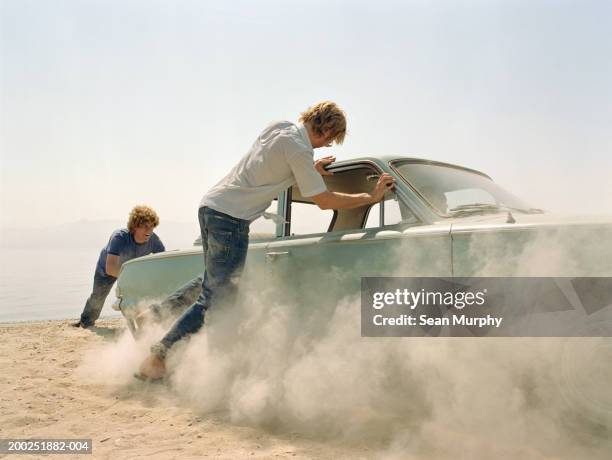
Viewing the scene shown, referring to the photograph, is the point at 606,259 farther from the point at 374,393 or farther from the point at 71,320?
the point at 71,320

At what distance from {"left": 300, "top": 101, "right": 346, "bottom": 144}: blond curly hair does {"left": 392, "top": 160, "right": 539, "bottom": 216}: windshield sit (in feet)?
1.45

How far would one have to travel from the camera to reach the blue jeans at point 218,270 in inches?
139

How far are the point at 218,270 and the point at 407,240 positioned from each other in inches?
50.2

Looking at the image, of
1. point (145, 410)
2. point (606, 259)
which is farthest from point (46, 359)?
point (606, 259)

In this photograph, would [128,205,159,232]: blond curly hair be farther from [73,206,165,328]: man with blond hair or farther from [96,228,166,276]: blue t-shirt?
[96,228,166,276]: blue t-shirt

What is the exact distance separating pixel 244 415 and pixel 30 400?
5.26 feet

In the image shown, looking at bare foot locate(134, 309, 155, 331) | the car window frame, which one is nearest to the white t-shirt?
the car window frame

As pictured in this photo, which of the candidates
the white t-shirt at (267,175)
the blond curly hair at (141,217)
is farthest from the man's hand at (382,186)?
the blond curly hair at (141,217)

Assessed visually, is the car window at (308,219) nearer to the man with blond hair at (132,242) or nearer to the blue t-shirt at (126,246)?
the man with blond hair at (132,242)

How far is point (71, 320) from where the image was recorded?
857 cm

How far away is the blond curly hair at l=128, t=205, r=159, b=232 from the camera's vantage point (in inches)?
265

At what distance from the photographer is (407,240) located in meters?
3.03

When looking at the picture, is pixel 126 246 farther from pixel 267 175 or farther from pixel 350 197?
pixel 350 197

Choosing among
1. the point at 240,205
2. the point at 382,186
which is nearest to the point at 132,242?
the point at 240,205
